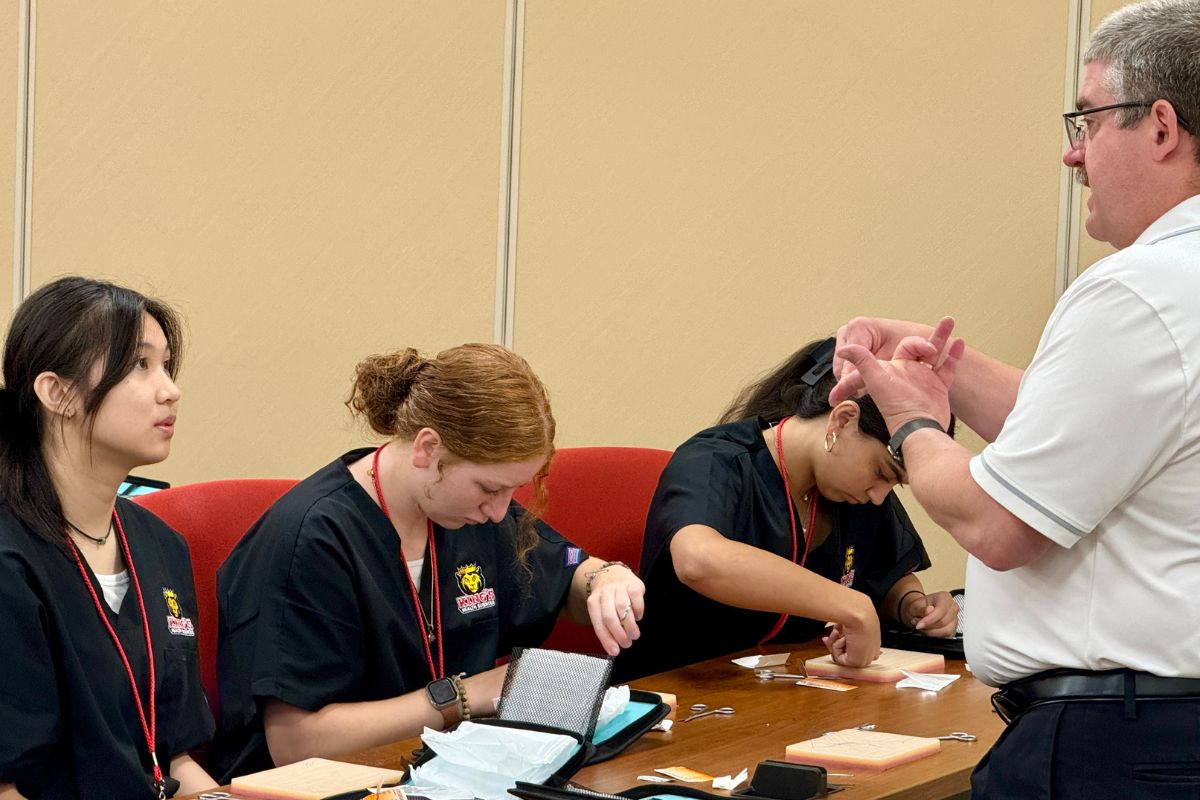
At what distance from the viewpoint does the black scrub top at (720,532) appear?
2.57 m

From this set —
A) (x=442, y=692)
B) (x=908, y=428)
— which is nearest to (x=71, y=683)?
(x=442, y=692)

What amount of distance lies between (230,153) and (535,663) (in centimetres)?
251

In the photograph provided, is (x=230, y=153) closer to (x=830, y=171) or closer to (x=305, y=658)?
(x=830, y=171)

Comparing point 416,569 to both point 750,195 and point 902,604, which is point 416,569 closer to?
point 902,604

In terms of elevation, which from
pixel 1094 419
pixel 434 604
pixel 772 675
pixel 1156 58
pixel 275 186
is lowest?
pixel 772 675

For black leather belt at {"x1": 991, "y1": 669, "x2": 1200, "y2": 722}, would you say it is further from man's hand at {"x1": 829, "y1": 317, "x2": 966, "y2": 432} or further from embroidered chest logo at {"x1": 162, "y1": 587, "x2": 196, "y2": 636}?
embroidered chest logo at {"x1": 162, "y1": 587, "x2": 196, "y2": 636}

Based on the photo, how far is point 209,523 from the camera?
2260 mm

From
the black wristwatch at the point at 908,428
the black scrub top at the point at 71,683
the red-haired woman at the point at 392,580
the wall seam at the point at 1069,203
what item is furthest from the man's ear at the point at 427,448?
the wall seam at the point at 1069,203

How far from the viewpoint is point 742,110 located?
13.4ft

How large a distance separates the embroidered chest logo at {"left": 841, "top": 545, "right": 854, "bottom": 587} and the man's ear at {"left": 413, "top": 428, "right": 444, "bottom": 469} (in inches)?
41.7

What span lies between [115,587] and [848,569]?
153 cm

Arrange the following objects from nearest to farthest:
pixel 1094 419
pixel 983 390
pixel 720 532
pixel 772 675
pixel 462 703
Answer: pixel 1094 419
pixel 983 390
pixel 462 703
pixel 772 675
pixel 720 532

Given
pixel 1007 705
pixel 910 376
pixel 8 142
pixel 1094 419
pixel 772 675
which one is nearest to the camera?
pixel 1094 419

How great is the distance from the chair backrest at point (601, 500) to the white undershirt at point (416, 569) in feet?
2.25
